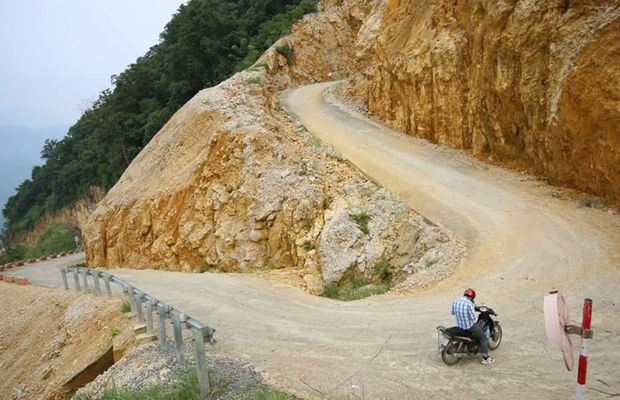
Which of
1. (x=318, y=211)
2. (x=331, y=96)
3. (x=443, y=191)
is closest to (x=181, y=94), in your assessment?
(x=331, y=96)

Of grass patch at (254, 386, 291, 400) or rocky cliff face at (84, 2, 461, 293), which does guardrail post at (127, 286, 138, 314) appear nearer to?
rocky cliff face at (84, 2, 461, 293)

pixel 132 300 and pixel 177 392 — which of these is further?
pixel 132 300

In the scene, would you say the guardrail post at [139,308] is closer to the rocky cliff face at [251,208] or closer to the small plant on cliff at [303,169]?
the rocky cliff face at [251,208]

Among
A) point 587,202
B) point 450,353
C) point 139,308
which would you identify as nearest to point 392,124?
point 587,202

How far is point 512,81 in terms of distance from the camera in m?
16.2

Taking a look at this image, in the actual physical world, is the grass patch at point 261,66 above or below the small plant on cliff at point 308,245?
above

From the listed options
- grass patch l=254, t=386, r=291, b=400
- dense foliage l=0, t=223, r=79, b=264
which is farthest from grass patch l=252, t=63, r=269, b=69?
grass patch l=254, t=386, r=291, b=400

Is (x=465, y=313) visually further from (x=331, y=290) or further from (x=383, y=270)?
(x=331, y=290)

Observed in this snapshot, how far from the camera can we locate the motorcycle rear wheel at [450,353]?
738cm

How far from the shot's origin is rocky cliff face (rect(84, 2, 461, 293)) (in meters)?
14.2

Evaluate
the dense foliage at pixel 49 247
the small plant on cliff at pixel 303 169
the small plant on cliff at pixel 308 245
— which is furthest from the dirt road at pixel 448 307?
the dense foliage at pixel 49 247

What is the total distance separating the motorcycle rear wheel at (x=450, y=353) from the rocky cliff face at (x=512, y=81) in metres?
7.87

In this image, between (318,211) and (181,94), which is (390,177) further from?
(181,94)

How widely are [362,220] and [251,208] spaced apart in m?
5.15
